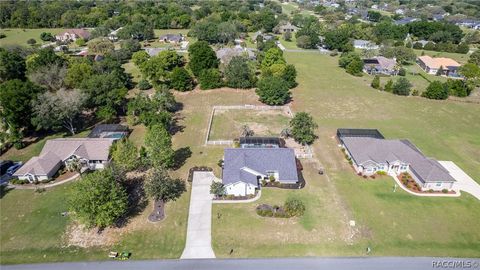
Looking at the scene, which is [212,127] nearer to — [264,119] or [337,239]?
[264,119]

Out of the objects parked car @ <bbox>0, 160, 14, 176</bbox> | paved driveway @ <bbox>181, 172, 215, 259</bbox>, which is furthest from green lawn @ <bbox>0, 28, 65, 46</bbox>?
paved driveway @ <bbox>181, 172, 215, 259</bbox>

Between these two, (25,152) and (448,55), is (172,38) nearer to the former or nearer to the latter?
(25,152)

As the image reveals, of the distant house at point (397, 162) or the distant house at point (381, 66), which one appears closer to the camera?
the distant house at point (397, 162)

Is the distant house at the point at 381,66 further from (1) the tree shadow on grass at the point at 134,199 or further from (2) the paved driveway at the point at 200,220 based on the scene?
(1) the tree shadow on grass at the point at 134,199

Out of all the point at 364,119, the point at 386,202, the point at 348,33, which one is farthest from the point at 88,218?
the point at 348,33

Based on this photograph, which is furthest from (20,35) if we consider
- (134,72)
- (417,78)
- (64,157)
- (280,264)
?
(417,78)

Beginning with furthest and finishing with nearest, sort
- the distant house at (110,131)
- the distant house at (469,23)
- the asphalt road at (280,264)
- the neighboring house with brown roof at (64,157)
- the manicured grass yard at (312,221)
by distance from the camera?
the distant house at (469,23) → the distant house at (110,131) → the neighboring house with brown roof at (64,157) → the manicured grass yard at (312,221) → the asphalt road at (280,264)

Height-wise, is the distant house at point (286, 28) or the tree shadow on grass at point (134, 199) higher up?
the distant house at point (286, 28)

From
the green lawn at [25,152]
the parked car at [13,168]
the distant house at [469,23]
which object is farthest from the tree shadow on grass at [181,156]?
the distant house at [469,23]

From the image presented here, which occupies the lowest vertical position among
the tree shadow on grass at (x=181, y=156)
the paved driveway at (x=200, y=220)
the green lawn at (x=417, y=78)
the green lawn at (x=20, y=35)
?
the paved driveway at (x=200, y=220)
